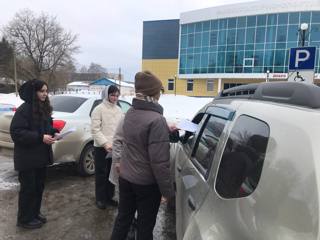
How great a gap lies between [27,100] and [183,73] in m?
45.4

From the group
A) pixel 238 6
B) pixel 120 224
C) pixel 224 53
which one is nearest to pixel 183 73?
pixel 224 53

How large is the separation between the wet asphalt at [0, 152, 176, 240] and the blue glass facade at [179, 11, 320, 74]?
38060 mm

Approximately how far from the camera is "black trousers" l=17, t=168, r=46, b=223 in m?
3.47

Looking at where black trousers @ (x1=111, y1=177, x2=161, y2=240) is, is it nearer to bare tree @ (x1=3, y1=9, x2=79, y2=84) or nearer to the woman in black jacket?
the woman in black jacket

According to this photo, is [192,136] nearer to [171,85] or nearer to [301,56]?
[301,56]

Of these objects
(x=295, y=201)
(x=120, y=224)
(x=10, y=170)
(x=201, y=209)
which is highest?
(x=295, y=201)

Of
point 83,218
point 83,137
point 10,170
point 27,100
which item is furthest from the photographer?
point 10,170

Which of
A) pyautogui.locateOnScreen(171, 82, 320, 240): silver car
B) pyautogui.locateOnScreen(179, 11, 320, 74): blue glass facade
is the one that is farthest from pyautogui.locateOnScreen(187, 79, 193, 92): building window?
pyautogui.locateOnScreen(171, 82, 320, 240): silver car

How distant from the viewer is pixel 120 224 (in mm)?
2791

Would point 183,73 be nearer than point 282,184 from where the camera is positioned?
No

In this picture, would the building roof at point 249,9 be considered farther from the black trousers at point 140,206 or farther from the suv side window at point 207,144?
the black trousers at point 140,206

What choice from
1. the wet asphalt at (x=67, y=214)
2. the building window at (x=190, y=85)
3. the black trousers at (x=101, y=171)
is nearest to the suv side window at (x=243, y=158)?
the wet asphalt at (x=67, y=214)

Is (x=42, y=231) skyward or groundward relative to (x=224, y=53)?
groundward

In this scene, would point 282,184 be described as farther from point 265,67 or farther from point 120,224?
point 265,67
